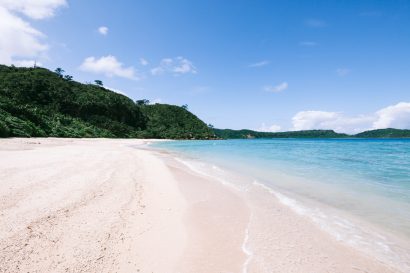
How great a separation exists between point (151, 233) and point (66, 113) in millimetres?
79827

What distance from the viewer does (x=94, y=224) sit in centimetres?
468

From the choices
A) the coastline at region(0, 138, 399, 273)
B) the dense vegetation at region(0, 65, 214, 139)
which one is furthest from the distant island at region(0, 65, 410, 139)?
the coastline at region(0, 138, 399, 273)

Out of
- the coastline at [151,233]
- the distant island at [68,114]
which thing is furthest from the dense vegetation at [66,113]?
the coastline at [151,233]

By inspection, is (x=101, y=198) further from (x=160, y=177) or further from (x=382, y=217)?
(x=382, y=217)

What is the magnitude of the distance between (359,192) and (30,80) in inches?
3339

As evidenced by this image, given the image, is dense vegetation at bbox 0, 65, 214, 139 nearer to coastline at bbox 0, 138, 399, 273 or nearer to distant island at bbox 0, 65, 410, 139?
distant island at bbox 0, 65, 410, 139

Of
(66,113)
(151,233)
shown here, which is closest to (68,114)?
(66,113)

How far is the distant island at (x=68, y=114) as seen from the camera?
37.2 m

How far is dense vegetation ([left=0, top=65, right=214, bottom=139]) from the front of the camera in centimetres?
3706

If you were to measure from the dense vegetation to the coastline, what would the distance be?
2708cm

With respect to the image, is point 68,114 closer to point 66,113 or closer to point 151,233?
point 66,113

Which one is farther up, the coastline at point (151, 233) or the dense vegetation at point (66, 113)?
the dense vegetation at point (66, 113)

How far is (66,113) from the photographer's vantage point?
241 feet

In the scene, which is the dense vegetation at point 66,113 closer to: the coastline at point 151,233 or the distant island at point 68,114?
the distant island at point 68,114
